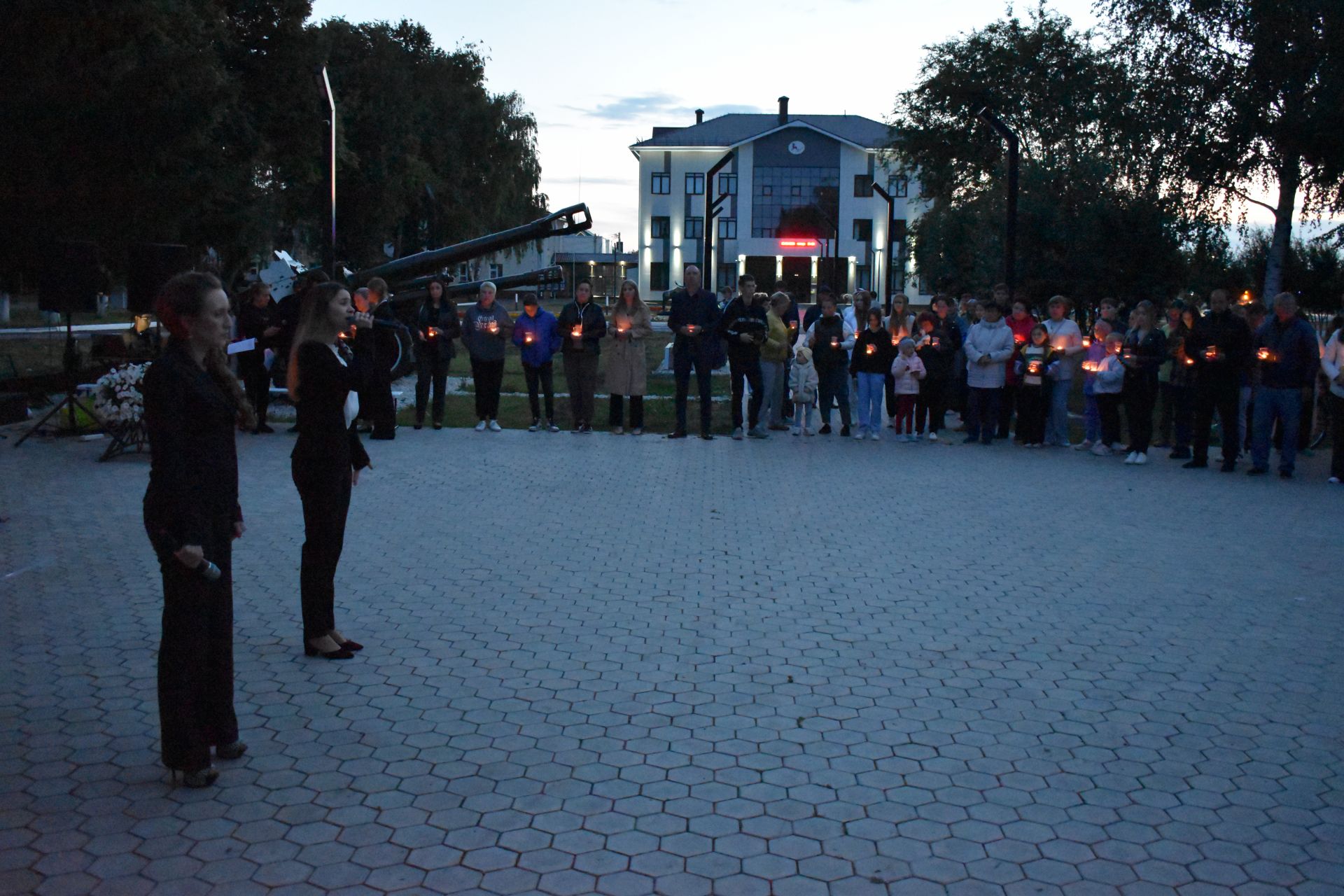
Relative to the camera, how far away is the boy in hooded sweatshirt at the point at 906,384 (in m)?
15.5

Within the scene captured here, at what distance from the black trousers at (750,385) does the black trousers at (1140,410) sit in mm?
4554

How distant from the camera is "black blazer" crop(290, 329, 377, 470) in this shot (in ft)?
19.1

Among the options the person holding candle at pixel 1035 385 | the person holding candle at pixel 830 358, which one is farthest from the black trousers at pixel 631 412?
the person holding candle at pixel 1035 385

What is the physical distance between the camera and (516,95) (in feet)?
163

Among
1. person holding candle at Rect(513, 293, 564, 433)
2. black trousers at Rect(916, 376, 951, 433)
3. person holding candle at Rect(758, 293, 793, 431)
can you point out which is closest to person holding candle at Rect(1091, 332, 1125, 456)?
black trousers at Rect(916, 376, 951, 433)

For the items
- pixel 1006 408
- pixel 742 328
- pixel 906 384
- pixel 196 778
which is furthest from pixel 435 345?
pixel 196 778

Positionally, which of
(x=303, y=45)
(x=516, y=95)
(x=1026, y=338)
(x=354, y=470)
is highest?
(x=516, y=95)

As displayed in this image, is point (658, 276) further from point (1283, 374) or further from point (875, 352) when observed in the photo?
point (1283, 374)

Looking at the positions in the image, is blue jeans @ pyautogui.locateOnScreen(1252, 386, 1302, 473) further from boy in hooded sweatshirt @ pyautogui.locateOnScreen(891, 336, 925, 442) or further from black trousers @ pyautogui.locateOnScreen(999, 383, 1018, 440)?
boy in hooded sweatshirt @ pyautogui.locateOnScreen(891, 336, 925, 442)

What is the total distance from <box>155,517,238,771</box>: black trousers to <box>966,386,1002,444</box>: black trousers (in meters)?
12.4

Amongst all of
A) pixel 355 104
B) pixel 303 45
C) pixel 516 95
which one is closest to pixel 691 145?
pixel 516 95

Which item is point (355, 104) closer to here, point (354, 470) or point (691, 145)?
point (354, 470)

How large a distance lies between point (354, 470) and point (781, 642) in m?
2.47

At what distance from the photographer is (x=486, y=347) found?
16.0 m
